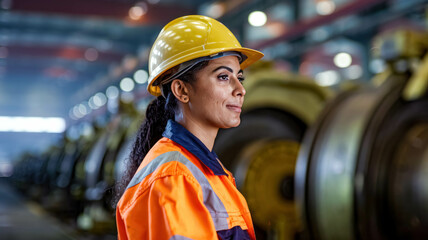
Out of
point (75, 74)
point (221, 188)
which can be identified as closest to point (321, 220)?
point (221, 188)

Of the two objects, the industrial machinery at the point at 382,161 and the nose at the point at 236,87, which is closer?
the nose at the point at 236,87

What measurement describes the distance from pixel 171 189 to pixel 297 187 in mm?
1738

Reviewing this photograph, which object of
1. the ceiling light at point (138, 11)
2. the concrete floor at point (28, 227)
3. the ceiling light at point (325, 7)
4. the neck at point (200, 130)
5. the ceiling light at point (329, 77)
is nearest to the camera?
the neck at point (200, 130)

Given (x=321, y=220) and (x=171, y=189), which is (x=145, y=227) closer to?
(x=171, y=189)

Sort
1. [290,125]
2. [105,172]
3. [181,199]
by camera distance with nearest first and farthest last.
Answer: [181,199] → [290,125] → [105,172]

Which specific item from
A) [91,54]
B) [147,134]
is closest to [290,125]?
[147,134]

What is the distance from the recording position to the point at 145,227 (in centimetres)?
89

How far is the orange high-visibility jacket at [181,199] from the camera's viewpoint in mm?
856

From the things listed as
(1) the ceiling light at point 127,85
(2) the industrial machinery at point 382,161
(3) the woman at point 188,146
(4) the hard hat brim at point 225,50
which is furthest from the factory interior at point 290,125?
(1) the ceiling light at point 127,85

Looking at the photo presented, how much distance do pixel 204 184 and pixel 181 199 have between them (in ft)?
0.27

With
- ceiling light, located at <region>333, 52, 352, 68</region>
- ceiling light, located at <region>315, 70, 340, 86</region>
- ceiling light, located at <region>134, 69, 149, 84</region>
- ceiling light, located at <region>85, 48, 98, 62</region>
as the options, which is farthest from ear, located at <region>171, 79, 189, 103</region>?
ceiling light, located at <region>85, 48, 98, 62</region>

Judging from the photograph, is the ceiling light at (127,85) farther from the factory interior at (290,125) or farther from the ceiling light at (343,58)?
the ceiling light at (343,58)

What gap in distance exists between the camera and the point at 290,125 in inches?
140

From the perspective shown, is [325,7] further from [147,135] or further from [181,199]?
[181,199]
